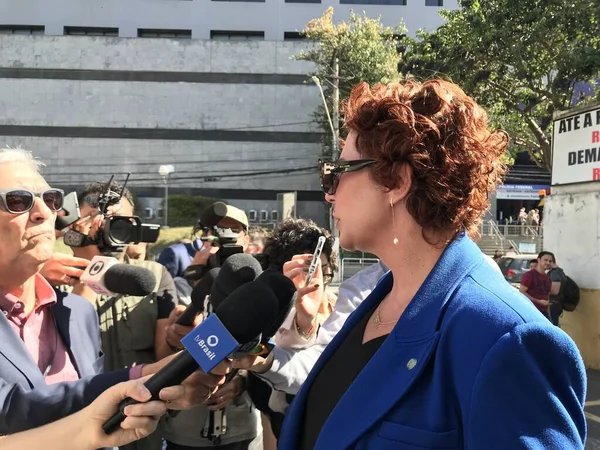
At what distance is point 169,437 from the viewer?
293 centimetres

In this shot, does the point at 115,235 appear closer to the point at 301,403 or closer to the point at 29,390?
the point at 29,390

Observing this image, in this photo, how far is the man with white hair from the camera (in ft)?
5.46

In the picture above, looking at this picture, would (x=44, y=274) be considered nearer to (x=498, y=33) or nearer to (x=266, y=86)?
(x=498, y=33)

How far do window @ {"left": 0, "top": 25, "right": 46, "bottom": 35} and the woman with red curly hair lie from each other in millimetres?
41980

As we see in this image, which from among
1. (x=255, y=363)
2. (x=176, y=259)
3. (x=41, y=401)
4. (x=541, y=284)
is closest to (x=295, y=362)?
(x=255, y=363)

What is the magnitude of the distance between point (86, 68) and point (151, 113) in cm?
506

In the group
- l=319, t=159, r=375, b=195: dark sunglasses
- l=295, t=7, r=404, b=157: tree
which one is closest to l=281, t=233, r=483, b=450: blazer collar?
l=319, t=159, r=375, b=195: dark sunglasses

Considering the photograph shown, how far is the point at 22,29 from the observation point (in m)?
37.3

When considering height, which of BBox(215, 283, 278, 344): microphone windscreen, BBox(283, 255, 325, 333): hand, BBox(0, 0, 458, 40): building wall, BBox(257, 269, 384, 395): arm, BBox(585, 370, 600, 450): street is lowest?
BBox(585, 370, 600, 450): street

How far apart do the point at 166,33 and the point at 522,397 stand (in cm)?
4014

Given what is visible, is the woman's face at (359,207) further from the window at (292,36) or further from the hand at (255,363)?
the window at (292,36)

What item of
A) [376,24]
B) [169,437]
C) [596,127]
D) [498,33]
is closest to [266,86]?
[376,24]

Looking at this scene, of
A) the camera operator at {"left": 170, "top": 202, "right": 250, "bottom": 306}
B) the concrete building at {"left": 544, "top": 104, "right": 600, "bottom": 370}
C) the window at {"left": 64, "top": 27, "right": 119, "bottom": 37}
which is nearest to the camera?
the camera operator at {"left": 170, "top": 202, "right": 250, "bottom": 306}

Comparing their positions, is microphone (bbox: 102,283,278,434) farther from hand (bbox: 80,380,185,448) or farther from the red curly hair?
the red curly hair
